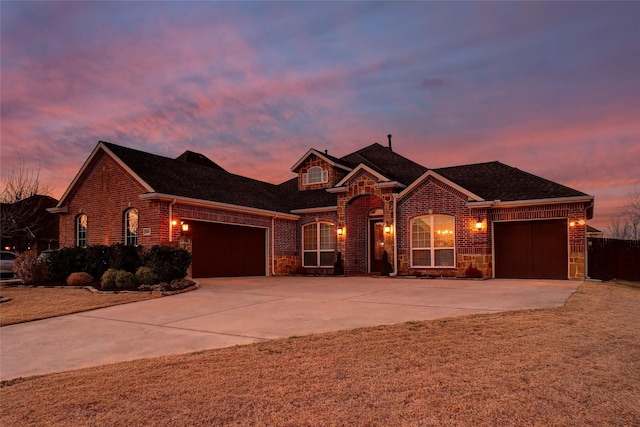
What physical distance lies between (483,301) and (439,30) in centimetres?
819

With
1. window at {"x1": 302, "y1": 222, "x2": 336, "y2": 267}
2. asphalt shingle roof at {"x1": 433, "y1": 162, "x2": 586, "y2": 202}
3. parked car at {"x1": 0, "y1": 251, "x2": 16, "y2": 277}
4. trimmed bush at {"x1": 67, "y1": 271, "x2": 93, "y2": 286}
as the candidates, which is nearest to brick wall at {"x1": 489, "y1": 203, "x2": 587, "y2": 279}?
asphalt shingle roof at {"x1": 433, "y1": 162, "x2": 586, "y2": 202}

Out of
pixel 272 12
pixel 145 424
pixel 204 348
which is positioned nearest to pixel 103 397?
pixel 145 424

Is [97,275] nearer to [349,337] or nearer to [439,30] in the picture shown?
[349,337]

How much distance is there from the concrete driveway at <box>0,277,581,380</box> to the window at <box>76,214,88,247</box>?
8.82 meters

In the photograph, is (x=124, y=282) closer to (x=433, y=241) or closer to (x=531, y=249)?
(x=433, y=241)

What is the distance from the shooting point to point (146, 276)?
13219 millimetres

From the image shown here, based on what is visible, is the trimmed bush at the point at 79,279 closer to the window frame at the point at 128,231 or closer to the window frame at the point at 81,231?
the window frame at the point at 128,231

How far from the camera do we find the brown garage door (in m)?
16.4

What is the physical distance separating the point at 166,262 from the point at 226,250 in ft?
17.1

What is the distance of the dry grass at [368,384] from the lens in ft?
11.6

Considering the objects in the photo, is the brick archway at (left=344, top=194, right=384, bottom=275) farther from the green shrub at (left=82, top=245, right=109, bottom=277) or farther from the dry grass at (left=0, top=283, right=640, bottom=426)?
the dry grass at (left=0, top=283, right=640, bottom=426)

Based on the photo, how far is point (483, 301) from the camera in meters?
9.62

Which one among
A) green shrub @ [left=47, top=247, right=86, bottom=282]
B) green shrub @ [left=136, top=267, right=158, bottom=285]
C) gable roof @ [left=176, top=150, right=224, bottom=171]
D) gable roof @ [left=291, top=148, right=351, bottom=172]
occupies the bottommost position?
green shrub @ [left=136, top=267, right=158, bottom=285]

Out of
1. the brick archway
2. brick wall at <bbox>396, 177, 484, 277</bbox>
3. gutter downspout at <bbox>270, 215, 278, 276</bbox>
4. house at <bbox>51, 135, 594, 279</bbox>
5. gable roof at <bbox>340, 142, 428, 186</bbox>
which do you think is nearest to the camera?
house at <bbox>51, 135, 594, 279</bbox>
